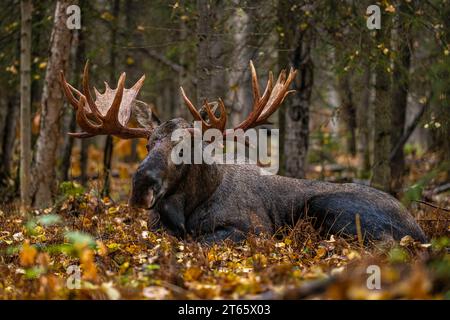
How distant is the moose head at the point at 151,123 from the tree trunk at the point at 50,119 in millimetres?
2471

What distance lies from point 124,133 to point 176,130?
72cm

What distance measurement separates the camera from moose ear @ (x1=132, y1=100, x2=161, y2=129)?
7875 mm

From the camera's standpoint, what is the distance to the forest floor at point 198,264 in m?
4.25

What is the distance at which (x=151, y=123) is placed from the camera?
26.0 ft

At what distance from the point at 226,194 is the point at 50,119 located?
4059 millimetres

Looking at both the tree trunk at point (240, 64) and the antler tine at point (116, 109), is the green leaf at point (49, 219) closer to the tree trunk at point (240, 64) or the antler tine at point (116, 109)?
the antler tine at point (116, 109)

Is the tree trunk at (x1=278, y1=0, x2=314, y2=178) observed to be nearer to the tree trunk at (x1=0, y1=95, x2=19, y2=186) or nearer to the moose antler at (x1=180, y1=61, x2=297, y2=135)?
the moose antler at (x1=180, y1=61, x2=297, y2=135)

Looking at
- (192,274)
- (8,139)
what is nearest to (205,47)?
(192,274)

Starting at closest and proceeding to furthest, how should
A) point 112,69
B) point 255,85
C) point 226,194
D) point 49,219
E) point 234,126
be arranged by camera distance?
point 49,219
point 255,85
point 226,194
point 234,126
point 112,69

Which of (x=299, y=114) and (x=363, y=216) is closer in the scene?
(x=363, y=216)

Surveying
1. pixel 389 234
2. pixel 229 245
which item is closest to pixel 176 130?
pixel 229 245

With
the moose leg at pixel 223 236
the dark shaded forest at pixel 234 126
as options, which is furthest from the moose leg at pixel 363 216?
the moose leg at pixel 223 236

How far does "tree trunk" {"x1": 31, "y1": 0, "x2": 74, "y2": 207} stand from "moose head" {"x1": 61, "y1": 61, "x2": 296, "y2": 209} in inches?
97.3

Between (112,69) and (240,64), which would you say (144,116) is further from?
(112,69)
